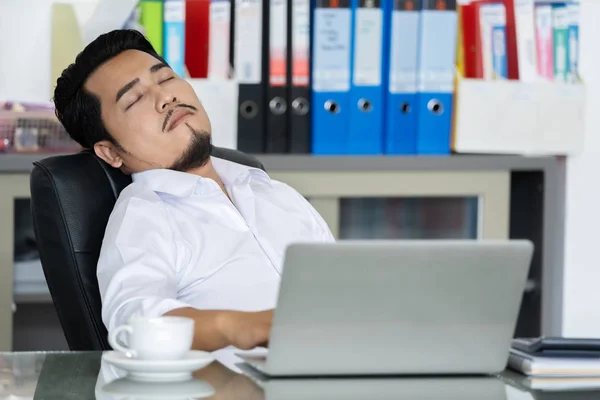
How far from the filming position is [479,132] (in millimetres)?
2521

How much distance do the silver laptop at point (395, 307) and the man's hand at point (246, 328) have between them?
19 centimetres

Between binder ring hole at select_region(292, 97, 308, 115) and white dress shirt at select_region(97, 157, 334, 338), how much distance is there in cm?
52

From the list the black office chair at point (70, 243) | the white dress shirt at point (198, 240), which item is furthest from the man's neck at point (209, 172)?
the black office chair at point (70, 243)

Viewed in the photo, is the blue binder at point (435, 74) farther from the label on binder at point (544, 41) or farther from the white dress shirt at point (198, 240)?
the white dress shirt at point (198, 240)

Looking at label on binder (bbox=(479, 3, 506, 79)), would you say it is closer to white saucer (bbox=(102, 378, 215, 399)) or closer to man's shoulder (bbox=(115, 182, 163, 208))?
man's shoulder (bbox=(115, 182, 163, 208))

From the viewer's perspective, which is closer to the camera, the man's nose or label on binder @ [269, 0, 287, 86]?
the man's nose

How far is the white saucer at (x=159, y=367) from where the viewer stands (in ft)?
3.26

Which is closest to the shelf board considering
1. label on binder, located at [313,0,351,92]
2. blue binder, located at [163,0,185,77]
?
label on binder, located at [313,0,351,92]

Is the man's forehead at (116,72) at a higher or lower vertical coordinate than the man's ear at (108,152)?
higher

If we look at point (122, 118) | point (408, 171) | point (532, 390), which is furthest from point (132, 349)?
point (408, 171)

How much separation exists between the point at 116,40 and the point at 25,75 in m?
0.87

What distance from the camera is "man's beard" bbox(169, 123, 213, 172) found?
1.79 m

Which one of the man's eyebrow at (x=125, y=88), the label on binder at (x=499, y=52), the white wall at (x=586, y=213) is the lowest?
the white wall at (x=586, y=213)

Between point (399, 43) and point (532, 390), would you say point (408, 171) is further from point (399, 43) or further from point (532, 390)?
point (532, 390)
